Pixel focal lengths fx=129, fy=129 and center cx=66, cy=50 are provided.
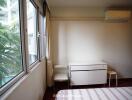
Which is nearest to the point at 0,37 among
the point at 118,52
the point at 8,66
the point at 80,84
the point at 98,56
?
the point at 8,66

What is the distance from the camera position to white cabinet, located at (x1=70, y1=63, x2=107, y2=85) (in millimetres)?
3670

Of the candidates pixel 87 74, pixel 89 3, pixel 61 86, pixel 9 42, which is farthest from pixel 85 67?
pixel 9 42

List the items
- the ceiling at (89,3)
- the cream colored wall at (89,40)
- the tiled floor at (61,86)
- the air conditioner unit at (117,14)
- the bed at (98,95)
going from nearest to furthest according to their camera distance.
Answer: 1. the bed at (98,95)
2. the tiled floor at (61,86)
3. the ceiling at (89,3)
4. the air conditioner unit at (117,14)
5. the cream colored wall at (89,40)

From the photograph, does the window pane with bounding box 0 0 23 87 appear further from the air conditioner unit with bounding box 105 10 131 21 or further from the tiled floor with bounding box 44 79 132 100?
the air conditioner unit with bounding box 105 10 131 21

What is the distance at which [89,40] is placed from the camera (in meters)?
4.16

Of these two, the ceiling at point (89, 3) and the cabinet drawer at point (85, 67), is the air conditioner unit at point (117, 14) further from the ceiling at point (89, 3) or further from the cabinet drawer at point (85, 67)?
the cabinet drawer at point (85, 67)

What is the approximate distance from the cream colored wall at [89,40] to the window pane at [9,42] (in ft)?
8.03

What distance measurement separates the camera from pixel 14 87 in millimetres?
1245

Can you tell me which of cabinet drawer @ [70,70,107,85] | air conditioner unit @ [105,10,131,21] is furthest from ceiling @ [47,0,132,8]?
cabinet drawer @ [70,70,107,85]

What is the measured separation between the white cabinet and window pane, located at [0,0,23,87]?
7.11ft

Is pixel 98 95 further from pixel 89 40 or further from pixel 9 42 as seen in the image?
pixel 89 40

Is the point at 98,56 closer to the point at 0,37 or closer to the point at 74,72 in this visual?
the point at 74,72

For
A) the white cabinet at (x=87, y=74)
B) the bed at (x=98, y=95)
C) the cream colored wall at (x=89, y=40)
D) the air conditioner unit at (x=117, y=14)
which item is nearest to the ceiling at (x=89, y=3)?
the air conditioner unit at (x=117, y=14)

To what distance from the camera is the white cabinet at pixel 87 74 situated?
12.0 ft
